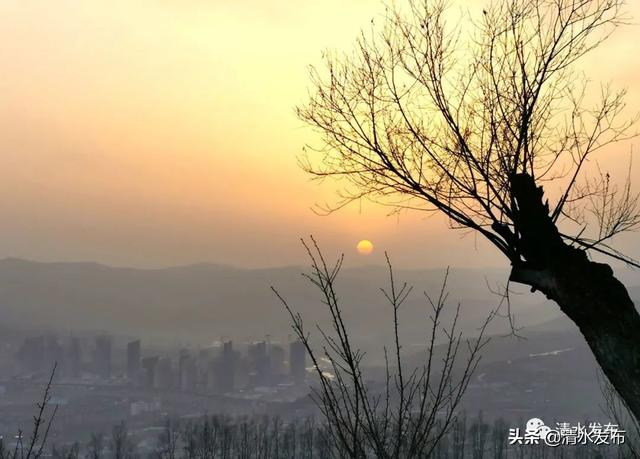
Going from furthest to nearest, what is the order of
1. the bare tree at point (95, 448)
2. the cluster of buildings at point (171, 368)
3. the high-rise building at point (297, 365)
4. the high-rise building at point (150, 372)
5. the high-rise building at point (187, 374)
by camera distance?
the high-rise building at point (297, 365) → the cluster of buildings at point (171, 368) → the high-rise building at point (150, 372) → the high-rise building at point (187, 374) → the bare tree at point (95, 448)

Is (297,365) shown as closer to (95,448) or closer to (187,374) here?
(187,374)

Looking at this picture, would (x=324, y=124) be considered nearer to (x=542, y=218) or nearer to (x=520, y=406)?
(x=542, y=218)

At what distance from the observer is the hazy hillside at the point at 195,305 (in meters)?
135

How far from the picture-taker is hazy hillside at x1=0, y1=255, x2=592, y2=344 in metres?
135

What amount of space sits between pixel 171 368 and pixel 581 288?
284 ft

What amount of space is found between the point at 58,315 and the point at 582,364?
123346mm

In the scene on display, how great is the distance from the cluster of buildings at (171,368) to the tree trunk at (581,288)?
7563 cm

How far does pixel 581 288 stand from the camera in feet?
7.69

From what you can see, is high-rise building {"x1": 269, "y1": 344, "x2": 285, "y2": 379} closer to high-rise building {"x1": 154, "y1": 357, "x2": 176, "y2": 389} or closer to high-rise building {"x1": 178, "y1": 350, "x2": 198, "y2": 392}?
high-rise building {"x1": 178, "y1": 350, "x2": 198, "y2": 392}

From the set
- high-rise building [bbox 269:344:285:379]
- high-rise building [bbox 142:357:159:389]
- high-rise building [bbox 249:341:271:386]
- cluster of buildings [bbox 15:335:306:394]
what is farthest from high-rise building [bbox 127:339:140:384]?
high-rise building [bbox 269:344:285:379]

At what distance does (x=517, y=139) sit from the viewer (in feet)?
Result: 9.34

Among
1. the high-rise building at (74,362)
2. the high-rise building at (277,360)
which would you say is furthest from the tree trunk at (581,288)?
the high-rise building at (74,362)

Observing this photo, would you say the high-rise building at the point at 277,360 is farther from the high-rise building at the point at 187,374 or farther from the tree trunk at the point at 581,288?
the tree trunk at the point at 581,288

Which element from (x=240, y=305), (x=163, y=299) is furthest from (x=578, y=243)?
(x=163, y=299)
